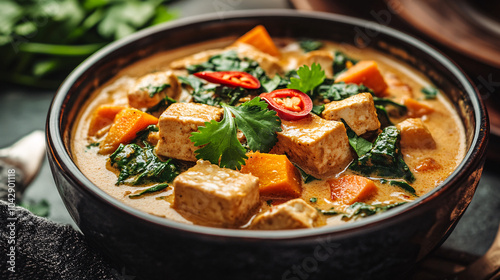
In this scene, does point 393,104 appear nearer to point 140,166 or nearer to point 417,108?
point 417,108

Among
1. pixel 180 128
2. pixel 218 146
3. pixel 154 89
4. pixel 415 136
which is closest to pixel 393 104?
pixel 415 136

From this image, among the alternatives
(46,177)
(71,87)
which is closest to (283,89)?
(71,87)

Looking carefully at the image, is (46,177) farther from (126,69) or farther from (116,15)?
(116,15)

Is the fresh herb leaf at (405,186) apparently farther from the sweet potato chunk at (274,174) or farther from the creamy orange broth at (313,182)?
the sweet potato chunk at (274,174)

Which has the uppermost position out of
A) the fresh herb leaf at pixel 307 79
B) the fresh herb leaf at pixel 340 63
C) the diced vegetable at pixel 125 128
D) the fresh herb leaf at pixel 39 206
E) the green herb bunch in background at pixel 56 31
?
the fresh herb leaf at pixel 307 79

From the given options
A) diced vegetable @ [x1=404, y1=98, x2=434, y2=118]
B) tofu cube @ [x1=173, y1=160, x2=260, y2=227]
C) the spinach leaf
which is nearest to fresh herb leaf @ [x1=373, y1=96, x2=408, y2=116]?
diced vegetable @ [x1=404, y1=98, x2=434, y2=118]

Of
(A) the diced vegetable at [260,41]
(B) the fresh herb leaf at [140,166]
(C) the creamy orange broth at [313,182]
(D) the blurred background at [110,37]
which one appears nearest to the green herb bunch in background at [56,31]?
(D) the blurred background at [110,37]
